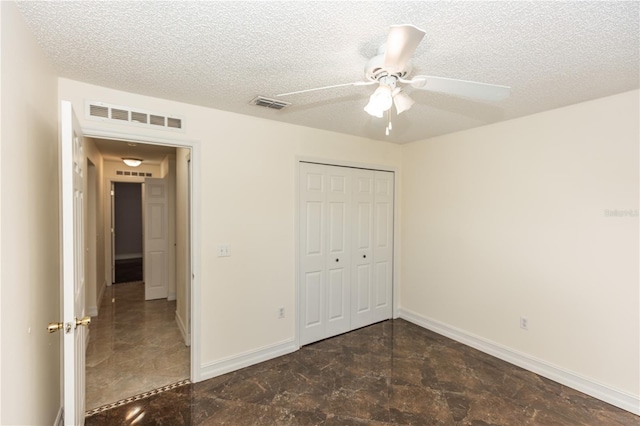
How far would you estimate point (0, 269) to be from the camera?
1.21 metres

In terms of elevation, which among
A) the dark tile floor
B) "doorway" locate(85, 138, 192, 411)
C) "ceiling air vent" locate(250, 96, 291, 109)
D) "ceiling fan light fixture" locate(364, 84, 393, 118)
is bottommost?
the dark tile floor

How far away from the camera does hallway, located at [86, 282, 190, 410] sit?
2648 millimetres

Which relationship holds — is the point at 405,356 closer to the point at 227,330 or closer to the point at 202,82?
the point at 227,330

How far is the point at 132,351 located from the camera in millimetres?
3277

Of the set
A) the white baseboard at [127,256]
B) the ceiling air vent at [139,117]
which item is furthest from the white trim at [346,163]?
the white baseboard at [127,256]

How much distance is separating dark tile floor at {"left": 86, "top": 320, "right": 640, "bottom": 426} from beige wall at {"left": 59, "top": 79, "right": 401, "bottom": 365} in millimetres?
383

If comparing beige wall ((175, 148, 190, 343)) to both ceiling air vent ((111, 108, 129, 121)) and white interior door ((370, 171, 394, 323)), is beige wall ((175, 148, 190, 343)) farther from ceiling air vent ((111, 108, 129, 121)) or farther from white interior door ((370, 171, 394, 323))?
white interior door ((370, 171, 394, 323))

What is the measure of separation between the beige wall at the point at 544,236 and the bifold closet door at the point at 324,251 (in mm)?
1085

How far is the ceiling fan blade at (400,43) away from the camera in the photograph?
44.4 inches

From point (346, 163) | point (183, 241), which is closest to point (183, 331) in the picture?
point (183, 241)

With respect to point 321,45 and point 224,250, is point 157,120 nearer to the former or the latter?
point 224,250

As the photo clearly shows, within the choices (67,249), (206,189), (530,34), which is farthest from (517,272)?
(67,249)

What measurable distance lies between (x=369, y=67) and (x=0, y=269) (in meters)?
1.84

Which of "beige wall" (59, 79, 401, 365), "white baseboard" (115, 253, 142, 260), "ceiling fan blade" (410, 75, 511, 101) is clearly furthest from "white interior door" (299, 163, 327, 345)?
"white baseboard" (115, 253, 142, 260)
